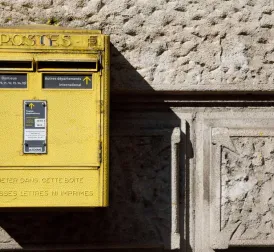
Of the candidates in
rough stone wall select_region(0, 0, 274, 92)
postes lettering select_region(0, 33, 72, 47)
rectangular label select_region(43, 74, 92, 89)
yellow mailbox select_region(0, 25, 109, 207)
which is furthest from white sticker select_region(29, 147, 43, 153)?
rough stone wall select_region(0, 0, 274, 92)

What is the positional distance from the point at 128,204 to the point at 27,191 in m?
0.56

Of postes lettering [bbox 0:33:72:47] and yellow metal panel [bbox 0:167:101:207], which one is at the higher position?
postes lettering [bbox 0:33:72:47]

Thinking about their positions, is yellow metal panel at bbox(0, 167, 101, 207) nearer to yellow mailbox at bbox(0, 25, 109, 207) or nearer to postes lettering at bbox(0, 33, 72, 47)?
yellow mailbox at bbox(0, 25, 109, 207)

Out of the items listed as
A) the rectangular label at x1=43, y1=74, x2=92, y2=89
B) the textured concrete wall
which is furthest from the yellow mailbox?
the textured concrete wall

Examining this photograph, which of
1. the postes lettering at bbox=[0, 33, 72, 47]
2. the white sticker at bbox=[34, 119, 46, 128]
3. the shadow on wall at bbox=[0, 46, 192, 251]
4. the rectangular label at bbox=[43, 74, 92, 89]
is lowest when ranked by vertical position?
the shadow on wall at bbox=[0, 46, 192, 251]

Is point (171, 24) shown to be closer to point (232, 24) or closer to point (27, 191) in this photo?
point (232, 24)

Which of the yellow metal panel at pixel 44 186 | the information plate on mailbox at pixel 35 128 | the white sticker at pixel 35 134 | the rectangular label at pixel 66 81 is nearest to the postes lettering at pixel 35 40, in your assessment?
the rectangular label at pixel 66 81

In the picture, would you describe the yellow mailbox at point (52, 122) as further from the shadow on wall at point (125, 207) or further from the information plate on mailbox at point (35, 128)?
the shadow on wall at point (125, 207)

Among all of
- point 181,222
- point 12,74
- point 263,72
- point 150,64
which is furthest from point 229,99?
point 12,74

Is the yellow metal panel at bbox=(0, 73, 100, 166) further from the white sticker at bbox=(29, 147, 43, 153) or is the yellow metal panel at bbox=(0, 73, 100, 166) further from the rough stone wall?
the rough stone wall

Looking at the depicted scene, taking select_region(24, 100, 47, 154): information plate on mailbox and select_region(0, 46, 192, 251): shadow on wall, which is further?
select_region(0, 46, 192, 251): shadow on wall

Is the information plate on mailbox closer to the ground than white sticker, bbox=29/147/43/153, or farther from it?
farther from it

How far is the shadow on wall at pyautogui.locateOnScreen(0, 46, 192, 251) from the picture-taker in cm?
257

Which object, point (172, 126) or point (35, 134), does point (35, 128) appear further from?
point (172, 126)
